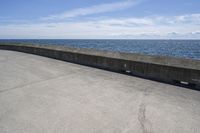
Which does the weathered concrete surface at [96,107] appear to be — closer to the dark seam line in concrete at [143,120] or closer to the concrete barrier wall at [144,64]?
the dark seam line in concrete at [143,120]

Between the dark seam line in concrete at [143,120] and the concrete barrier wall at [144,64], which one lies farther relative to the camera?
the concrete barrier wall at [144,64]

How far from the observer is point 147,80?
28.3ft

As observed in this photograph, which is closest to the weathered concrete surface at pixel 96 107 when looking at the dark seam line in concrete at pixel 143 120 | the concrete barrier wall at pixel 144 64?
the dark seam line in concrete at pixel 143 120

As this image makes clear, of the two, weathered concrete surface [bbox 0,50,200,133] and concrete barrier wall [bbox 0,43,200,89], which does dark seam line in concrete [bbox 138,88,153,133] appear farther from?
concrete barrier wall [bbox 0,43,200,89]

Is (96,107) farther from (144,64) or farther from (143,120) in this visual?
(144,64)

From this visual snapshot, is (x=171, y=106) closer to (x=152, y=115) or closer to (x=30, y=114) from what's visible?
(x=152, y=115)

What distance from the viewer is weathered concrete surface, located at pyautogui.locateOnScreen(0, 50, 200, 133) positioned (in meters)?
4.03

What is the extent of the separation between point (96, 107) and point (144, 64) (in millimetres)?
4876

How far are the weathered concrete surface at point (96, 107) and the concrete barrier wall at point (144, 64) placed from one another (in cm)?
68

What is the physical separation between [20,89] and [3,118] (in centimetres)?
256

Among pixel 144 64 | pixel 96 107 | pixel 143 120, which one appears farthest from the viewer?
pixel 144 64

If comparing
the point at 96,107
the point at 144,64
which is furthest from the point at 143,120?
the point at 144,64

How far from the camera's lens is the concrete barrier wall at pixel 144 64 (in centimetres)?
759

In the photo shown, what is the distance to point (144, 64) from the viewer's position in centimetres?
922
